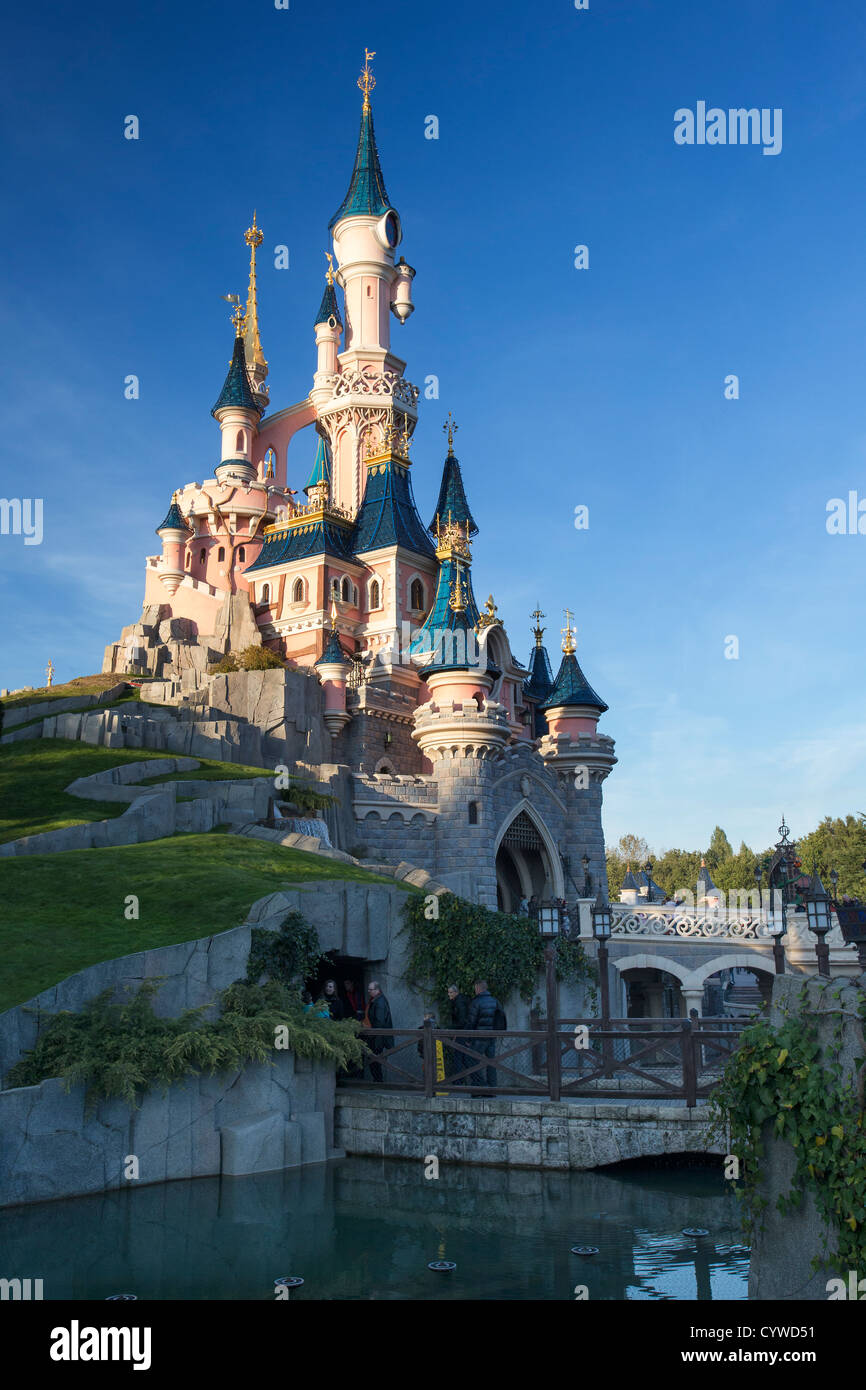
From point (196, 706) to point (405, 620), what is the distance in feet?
36.1

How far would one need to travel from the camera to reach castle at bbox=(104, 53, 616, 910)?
105 ft

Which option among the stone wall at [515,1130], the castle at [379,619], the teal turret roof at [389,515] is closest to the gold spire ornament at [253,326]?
the castle at [379,619]

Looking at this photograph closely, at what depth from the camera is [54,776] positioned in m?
26.0

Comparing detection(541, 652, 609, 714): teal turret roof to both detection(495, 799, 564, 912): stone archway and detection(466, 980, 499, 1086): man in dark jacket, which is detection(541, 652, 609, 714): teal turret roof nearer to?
detection(495, 799, 564, 912): stone archway

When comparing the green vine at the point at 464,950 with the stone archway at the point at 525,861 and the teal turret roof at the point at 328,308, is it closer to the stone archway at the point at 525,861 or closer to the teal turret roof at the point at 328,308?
the stone archway at the point at 525,861

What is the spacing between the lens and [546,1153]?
42.7 feet

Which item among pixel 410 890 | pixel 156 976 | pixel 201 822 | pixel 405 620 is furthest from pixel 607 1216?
pixel 405 620

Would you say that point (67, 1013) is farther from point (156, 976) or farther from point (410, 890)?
point (410, 890)

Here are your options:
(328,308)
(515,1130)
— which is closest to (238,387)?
(328,308)

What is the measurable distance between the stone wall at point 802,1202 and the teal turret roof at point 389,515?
37279 millimetres

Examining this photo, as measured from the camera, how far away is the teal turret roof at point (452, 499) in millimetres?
48406

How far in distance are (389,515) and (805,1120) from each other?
39452 mm

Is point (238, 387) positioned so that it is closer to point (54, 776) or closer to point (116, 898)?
point (54, 776)
